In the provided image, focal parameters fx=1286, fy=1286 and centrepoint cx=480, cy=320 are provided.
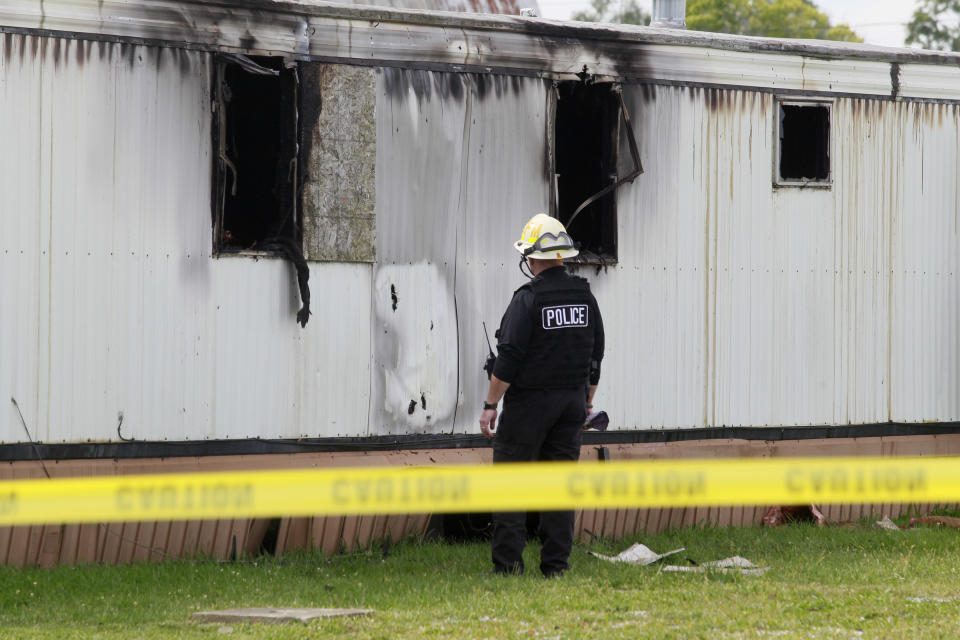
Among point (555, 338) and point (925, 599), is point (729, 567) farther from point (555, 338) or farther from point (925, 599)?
point (555, 338)

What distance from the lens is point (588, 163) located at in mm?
8688

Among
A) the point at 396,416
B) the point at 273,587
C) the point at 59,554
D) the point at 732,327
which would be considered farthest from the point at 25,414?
the point at 732,327

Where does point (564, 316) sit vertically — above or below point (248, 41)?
below

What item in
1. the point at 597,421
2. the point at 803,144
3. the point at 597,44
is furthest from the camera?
the point at 803,144

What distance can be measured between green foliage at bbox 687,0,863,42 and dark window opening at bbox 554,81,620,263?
3751 cm

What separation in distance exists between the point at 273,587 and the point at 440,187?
2612mm

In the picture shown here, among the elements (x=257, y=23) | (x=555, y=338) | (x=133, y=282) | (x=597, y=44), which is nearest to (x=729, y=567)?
(x=555, y=338)

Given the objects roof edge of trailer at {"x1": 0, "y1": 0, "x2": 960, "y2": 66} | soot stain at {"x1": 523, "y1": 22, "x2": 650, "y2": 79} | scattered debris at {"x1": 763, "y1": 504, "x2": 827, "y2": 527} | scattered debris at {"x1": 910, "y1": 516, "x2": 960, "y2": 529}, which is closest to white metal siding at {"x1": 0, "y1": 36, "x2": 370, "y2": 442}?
roof edge of trailer at {"x1": 0, "y1": 0, "x2": 960, "y2": 66}

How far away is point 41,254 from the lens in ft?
22.5

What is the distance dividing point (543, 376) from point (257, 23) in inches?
104

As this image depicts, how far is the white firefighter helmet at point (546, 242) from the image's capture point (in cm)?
675

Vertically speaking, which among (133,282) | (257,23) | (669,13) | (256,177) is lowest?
(133,282)

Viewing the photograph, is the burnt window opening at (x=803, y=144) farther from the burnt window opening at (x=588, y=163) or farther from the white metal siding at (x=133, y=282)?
the white metal siding at (x=133, y=282)

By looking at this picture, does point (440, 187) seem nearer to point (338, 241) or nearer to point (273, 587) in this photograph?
point (338, 241)
